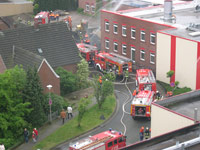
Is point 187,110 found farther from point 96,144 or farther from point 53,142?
point 53,142

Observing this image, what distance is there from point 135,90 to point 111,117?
17.6 ft

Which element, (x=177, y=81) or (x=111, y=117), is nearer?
(x=111, y=117)

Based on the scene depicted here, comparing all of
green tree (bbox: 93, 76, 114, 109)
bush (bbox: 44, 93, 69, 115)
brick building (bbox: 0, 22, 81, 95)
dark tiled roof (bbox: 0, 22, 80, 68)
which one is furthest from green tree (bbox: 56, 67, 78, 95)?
green tree (bbox: 93, 76, 114, 109)

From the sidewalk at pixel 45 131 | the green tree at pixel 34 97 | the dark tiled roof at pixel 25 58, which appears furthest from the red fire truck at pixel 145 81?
the green tree at pixel 34 97

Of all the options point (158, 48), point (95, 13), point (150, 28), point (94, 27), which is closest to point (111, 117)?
point (158, 48)

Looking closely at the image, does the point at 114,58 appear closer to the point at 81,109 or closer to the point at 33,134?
the point at 81,109

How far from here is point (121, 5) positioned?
70250 mm

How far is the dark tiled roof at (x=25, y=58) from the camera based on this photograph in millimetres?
44688

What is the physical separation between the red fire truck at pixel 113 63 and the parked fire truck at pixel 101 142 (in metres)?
17.7

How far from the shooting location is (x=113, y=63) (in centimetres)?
5309

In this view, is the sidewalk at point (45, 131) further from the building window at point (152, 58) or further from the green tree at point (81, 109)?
the building window at point (152, 58)

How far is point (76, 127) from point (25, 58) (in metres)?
10.2

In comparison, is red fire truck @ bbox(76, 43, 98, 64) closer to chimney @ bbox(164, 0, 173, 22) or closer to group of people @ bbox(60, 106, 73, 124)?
chimney @ bbox(164, 0, 173, 22)

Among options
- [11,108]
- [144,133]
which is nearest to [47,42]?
[11,108]
